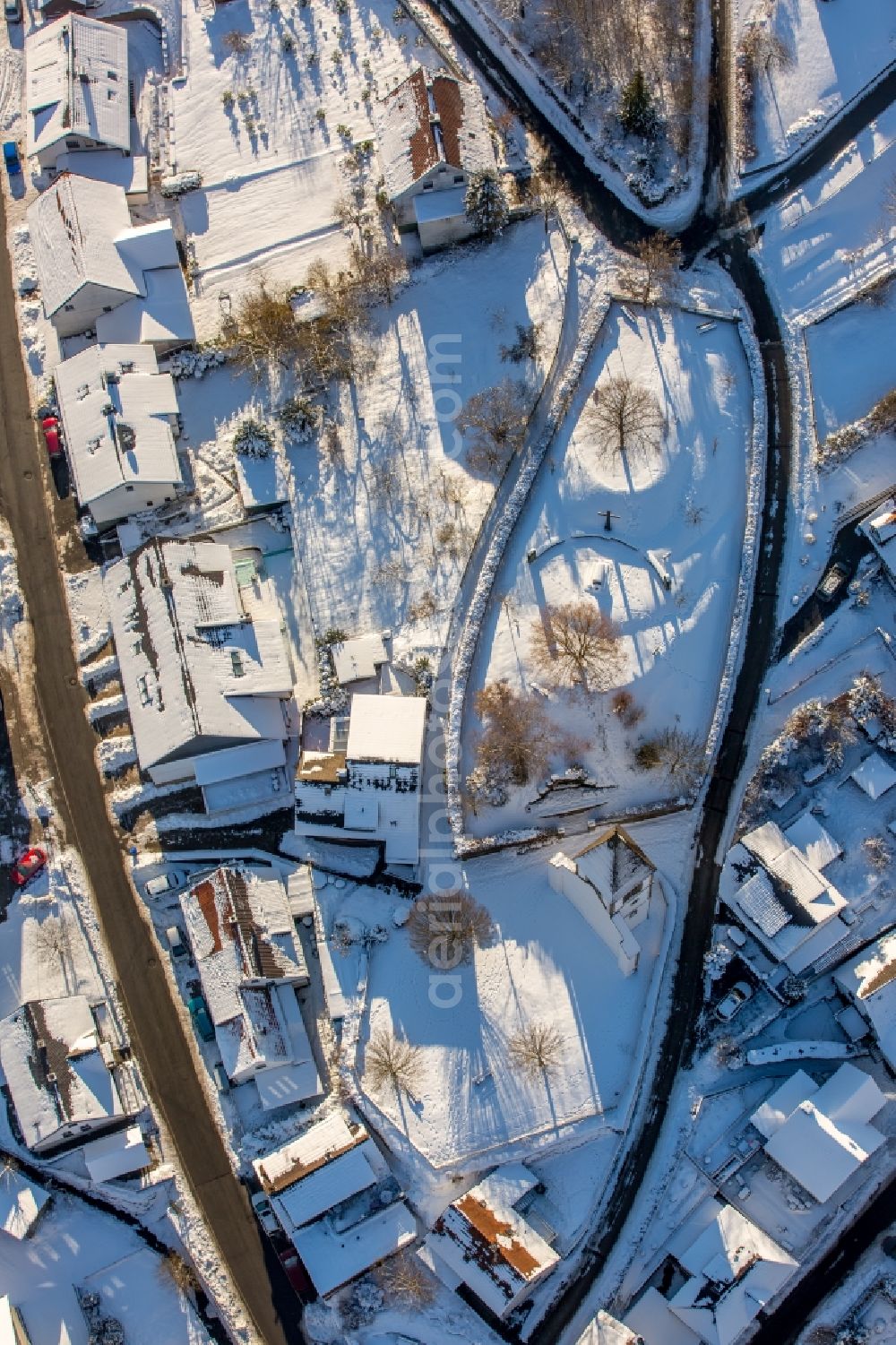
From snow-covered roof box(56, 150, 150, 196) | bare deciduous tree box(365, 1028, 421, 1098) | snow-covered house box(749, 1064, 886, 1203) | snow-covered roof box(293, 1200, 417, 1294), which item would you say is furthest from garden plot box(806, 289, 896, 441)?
snow-covered roof box(293, 1200, 417, 1294)

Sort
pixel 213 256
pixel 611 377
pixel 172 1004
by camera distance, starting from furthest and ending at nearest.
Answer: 1. pixel 213 256
2. pixel 611 377
3. pixel 172 1004

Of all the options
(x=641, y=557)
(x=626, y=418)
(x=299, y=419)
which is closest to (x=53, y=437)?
(x=299, y=419)

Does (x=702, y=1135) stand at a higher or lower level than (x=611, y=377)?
lower

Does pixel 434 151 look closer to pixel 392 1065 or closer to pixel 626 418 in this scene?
pixel 626 418

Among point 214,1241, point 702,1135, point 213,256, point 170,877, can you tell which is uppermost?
point 213,256

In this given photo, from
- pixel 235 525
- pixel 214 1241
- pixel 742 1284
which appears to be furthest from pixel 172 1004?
pixel 742 1284

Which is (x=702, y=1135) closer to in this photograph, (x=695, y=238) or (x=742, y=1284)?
(x=742, y=1284)

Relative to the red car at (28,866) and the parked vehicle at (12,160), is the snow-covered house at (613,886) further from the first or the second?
the parked vehicle at (12,160)

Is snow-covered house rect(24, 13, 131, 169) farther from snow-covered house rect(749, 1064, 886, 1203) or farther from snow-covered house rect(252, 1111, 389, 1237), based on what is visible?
snow-covered house rect(749, 1064, 886, 1203)
